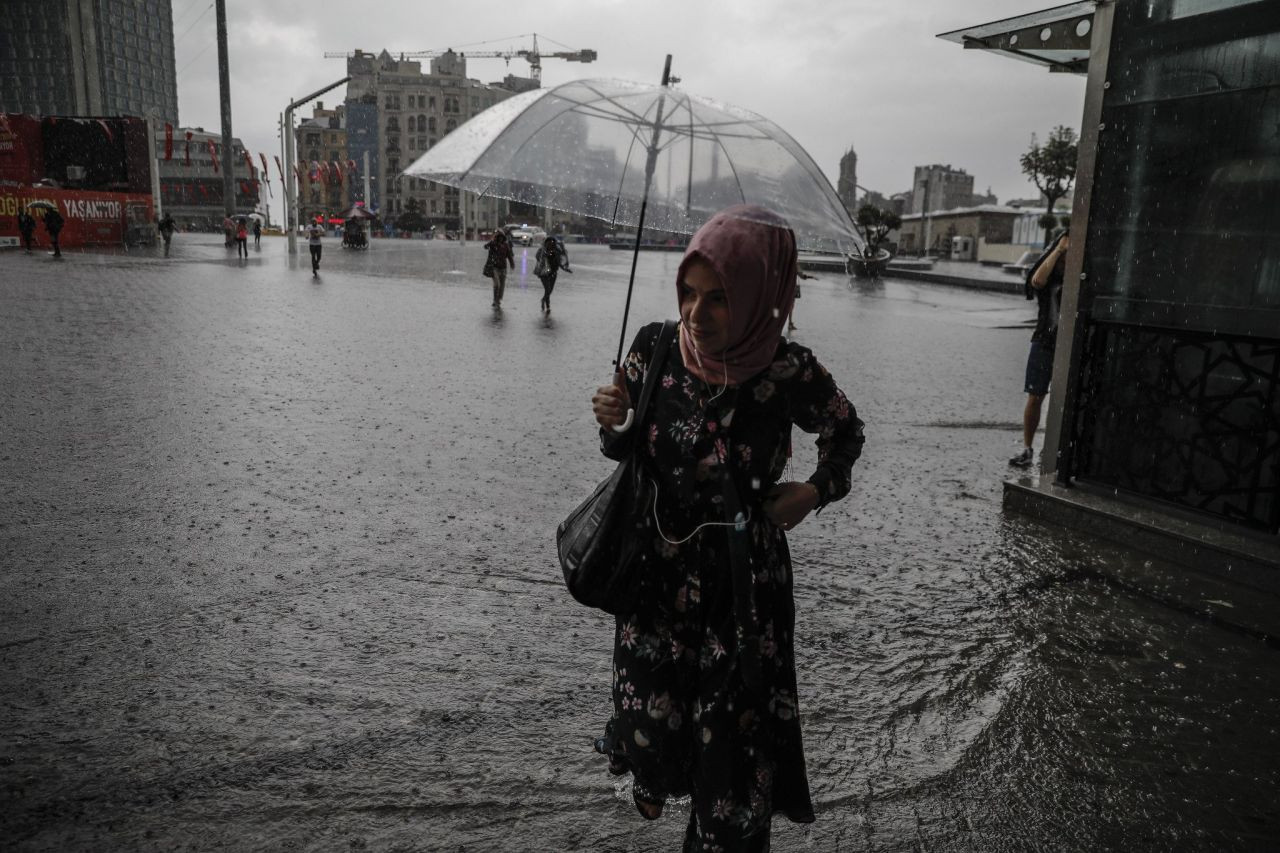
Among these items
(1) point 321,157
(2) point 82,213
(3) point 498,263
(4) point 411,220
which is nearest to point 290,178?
(2) point 82,213

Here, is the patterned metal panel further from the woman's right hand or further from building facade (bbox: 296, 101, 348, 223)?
building facade (bbox: 296, 101, 348, 223)

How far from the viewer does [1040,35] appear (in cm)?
591

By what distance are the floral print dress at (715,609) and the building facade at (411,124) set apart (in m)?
127

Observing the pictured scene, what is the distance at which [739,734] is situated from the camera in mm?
2078

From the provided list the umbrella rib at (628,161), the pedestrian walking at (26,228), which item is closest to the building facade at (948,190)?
the pedestrian walking at (26,228)

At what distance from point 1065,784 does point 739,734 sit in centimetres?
138

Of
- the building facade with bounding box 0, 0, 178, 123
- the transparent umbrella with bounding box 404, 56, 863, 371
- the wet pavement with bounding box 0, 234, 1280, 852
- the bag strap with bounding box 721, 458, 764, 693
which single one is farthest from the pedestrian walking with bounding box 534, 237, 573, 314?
the building facade with bounding box 0, 0, 178, 123

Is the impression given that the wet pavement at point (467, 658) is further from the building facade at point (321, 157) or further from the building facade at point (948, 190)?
the building facade at point (948, 190)

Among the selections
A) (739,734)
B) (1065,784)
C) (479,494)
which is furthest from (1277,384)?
(479,494)

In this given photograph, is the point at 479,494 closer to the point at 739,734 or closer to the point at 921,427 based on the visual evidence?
the point at 739,734

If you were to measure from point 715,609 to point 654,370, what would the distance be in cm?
61

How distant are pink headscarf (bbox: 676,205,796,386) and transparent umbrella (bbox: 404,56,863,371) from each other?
121 cm

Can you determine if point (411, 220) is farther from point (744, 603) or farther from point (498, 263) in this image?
point (744, 603)

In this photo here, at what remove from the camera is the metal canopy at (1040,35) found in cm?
554
